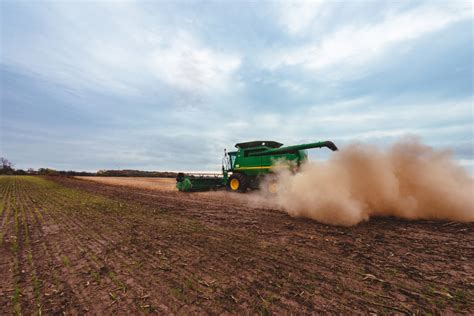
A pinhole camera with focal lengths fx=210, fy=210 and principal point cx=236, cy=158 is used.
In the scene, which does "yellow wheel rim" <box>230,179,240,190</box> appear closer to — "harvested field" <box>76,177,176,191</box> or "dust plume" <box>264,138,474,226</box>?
"harvested field" <box>76,177,176,191</box>

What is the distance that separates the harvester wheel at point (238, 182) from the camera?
1533 cm

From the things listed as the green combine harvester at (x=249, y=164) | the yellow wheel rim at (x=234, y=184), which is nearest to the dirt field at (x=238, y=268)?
the green combine harvester at (x=249, y=164)

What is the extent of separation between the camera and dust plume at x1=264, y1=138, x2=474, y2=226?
20.8ft

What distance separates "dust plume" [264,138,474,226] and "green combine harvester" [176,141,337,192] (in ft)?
16.4

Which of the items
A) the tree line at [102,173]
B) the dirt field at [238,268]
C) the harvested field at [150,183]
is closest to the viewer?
the dirt field at [238,268]

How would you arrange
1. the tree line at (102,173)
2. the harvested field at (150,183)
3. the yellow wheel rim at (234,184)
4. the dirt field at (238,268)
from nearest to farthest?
the dirt field at (238,268)
the yellow wheel rim at (234,184)
the harvested field at (150,183)
the tree line at (102,173)

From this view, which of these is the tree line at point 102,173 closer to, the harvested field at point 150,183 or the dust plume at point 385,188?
the harvested field at point 150,183

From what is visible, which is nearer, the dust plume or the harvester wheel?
the dust plume

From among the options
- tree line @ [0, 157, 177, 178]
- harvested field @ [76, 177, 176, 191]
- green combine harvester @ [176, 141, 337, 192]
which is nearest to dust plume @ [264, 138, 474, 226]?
green combine harvester @ [176, 141, 337, 192]

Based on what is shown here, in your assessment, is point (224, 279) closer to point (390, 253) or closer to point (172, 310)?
point (172, 310)

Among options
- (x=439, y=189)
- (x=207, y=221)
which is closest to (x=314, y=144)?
(x=439, y=189)

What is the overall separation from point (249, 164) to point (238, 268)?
39.1 ft

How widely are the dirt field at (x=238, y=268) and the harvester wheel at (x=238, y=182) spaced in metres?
9.22

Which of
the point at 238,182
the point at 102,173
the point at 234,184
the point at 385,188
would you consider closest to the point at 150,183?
the point at 234,184
